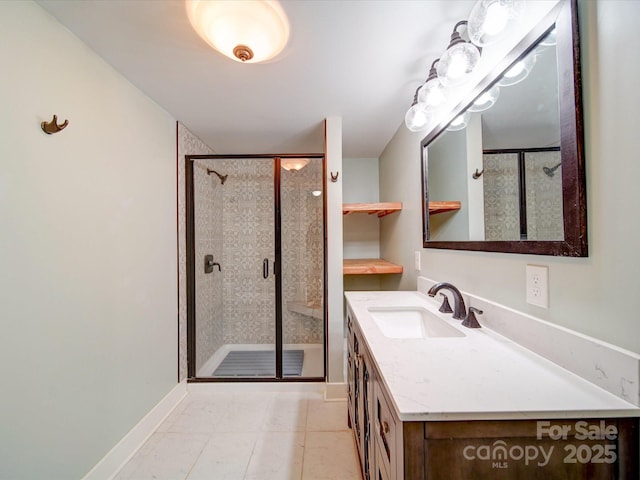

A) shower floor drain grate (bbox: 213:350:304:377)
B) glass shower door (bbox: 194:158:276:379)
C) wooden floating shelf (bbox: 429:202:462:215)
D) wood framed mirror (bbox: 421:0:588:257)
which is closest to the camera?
wood framed mirror (bbox: 421:0:588:257)

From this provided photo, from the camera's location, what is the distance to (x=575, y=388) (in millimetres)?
607

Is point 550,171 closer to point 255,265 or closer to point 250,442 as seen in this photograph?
point 250,442

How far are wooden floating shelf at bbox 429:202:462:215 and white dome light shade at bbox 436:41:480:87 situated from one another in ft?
1.89

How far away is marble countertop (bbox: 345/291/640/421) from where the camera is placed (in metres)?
0.53

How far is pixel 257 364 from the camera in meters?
2.30

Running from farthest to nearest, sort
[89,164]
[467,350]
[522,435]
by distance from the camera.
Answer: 1. [89,164]
2. [467,350]
3. [522,435]

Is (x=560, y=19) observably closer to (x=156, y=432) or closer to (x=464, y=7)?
(x=464, y=7)

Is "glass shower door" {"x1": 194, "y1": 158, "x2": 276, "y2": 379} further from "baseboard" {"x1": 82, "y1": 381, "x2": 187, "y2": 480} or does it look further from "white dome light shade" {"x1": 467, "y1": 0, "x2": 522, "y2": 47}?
"white dome light shade" {"x1": 467, "y1": 0, "x2": 522, "y2": 47}

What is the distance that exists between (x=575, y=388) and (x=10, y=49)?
207cm

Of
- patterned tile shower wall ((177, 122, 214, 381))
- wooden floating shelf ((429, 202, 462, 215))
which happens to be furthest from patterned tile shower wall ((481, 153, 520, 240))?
patterned tile shower wall ((177, 122, 214, 381))

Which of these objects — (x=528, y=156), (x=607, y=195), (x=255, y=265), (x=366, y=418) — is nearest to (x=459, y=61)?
(x=528, y=156)

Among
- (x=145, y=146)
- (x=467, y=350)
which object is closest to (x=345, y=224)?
(x=145, y=146)

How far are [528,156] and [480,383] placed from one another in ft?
2.42

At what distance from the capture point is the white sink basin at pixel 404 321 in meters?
1.26
